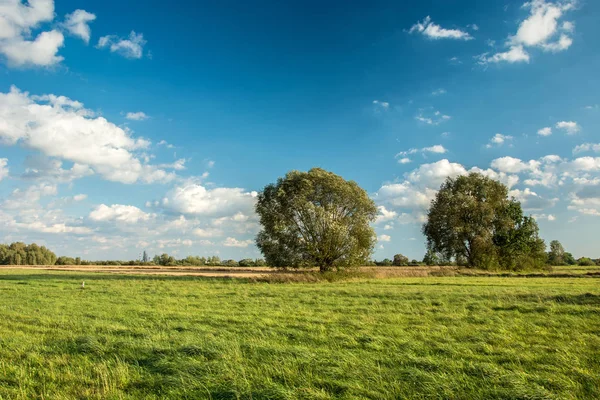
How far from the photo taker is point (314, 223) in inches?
1695

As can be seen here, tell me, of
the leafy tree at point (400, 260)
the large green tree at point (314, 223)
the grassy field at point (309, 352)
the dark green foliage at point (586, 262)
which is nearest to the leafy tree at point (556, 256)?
the dark green foliage at point (586, 262)

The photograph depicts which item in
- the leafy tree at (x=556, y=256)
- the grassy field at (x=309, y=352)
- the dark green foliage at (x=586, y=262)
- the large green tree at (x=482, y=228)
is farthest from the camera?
the leafy tree at (x=556, y=256)

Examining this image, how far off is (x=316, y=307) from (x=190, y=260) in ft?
387

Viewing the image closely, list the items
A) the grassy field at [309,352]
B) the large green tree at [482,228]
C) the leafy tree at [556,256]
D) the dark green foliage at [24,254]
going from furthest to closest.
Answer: the dark green foliage at [24,254] < the leafy tree at [556,256] < the large green tree at [482,228] < the grassy field at [309,352]

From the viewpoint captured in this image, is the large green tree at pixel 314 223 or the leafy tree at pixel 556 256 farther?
the leafy tree at pixel 556 256

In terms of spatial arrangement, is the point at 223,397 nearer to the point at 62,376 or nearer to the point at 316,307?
the point at 62,376

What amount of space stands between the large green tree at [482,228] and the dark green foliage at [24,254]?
137766mm

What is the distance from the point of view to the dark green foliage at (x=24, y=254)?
13018cm

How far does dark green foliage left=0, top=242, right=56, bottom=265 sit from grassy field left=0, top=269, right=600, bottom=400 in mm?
142549

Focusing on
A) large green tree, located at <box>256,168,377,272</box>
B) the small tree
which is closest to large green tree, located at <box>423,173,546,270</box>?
the small tree

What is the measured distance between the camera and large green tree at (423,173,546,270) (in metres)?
57.9

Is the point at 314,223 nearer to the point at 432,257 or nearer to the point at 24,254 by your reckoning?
the point at 432,257

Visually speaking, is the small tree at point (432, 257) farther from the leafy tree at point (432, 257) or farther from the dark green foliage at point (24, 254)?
the dark green foliage at point (24, 254)

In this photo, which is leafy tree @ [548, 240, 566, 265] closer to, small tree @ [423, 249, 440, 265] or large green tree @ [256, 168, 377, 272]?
small tree @ [423, 249, 440, 265]
